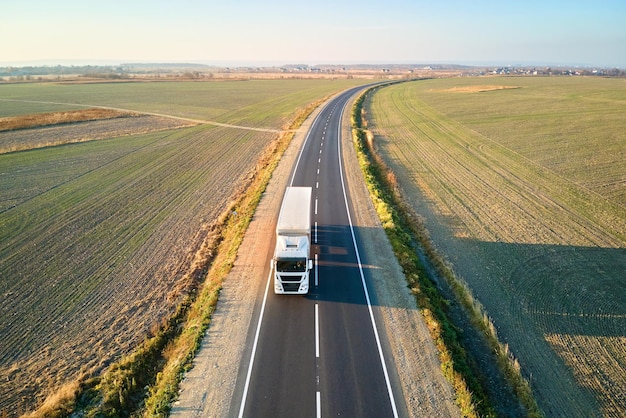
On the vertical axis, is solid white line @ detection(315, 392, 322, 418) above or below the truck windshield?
below

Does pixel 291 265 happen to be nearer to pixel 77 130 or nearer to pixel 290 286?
pixel 290 286

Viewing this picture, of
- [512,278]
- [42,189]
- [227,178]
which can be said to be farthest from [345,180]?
[42,189]

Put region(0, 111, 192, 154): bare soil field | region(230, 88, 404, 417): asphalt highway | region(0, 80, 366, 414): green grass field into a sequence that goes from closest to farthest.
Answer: region(230, 88, 404, 417): asphalt highway
region(0, 80, 366, 414): green grass field
region(0, 111, 192, 154): bare soil field

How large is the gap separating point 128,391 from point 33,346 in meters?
5.95

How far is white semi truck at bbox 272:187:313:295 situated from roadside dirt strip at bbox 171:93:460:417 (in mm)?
1836

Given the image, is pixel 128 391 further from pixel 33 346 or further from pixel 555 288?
pixel 555 288

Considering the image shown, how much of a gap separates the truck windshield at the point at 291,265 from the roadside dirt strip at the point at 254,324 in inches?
83.1

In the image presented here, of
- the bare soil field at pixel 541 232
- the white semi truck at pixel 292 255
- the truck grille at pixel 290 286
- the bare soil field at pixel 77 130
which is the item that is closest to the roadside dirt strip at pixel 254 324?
the truck grille at pixel 290 286

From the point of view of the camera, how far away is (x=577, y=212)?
103ft

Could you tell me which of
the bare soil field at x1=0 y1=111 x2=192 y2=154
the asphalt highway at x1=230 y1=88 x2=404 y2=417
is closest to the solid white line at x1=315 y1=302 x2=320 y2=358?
the asphalt highway at x1=230 y1=88 x2=404 y2=417

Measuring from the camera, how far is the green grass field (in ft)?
56.5

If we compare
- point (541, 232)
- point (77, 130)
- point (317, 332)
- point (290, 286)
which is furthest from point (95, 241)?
point (77, 130)

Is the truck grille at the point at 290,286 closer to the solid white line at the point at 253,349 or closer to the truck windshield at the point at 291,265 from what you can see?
the truck windshield at the point at 291,265

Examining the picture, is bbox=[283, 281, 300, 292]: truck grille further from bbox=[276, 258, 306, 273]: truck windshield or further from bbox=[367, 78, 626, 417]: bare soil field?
bbox=[367, 78, 626, 417]: bare soil field
